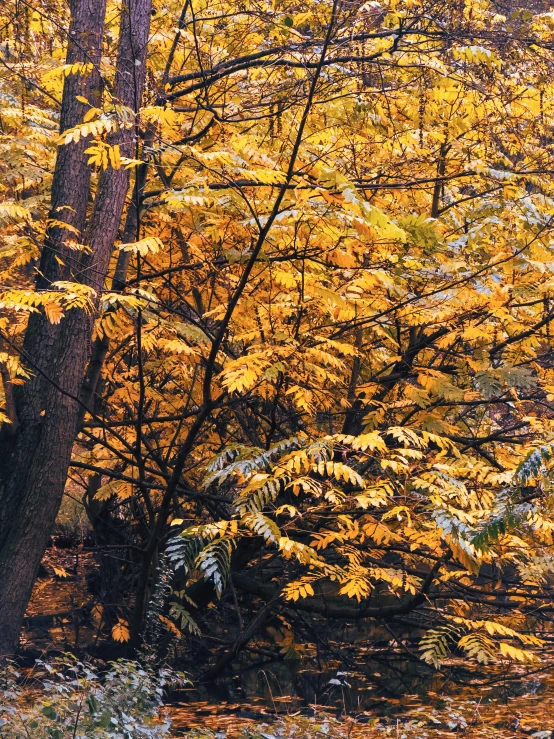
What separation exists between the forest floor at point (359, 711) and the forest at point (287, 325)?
61 millimetres

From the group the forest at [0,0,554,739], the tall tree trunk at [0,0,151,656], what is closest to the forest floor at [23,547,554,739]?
the forest at [0,0,554,739]

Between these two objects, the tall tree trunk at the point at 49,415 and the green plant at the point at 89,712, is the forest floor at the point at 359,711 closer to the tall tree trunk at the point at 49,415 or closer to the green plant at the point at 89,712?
the green plant at the point at 89,712

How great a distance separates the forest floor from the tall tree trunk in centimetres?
79

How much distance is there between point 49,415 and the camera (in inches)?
248

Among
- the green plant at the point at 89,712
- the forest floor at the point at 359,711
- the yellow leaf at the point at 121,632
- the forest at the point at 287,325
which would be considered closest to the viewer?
the green plant at the point at 89,712

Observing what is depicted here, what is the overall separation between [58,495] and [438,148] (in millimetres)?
4807

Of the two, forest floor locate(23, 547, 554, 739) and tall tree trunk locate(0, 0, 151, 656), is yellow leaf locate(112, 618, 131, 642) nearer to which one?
forest floor locate(23, 547, 554, 739)

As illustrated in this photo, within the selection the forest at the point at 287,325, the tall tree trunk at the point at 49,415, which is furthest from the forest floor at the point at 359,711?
the tall tree trunk at the point at 49,415

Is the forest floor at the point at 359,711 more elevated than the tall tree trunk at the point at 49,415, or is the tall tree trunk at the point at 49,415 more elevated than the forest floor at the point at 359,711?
the tall tree trunk at the point at 49,415

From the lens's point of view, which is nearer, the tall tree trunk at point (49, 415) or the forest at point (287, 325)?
the forest at point (287, 325)

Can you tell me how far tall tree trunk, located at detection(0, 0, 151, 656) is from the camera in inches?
239

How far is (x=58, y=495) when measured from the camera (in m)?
6.29

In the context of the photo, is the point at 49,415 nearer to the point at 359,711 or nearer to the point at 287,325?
the point at 287,325

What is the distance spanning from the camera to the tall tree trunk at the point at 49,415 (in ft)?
20.0
